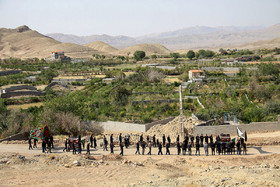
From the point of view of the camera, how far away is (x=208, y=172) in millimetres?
14750

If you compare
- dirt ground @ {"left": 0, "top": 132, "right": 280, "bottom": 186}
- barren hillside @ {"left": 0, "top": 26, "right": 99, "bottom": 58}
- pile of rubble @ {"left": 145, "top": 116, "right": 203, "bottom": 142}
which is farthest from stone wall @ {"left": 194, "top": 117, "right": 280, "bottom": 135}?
barren hillside @ {"left": 0, "top": 26, "right": 99, "bottom": 58}

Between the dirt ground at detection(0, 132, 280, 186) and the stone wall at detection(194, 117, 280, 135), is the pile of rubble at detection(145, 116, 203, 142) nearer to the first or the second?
the stone wall at detection(194, 117, 280, 135)

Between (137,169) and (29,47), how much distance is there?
148310 millimetres

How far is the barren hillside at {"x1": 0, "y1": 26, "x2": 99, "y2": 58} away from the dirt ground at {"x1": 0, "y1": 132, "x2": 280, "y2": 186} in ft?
361

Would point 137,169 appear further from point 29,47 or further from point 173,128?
point 29,47

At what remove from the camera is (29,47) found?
500ft

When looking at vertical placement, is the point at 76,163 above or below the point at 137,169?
above

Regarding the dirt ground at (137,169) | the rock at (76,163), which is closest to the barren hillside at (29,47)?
the dirt ground at (137,169)

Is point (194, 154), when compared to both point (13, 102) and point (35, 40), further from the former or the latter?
point (35, 40)

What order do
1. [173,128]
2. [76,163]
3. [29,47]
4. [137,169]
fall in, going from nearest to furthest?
[137,169], [76,163], [173,128], [29,47]

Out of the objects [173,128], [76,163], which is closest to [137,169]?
[76,163]

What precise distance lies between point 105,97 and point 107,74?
22892 millimetres

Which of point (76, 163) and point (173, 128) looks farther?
point (173, 128)

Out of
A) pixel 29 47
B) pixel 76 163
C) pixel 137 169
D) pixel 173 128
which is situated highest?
pixel 29 47
